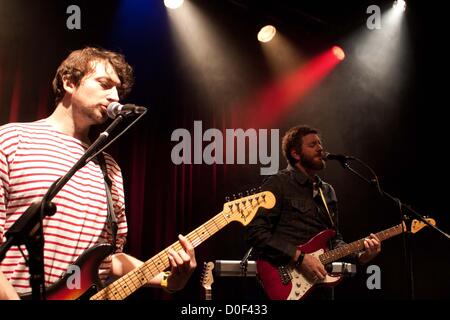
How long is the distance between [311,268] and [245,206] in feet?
3.39

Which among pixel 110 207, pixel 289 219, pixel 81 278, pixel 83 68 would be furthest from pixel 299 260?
pixel 83 68

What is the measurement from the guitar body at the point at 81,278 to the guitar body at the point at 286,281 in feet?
5.62

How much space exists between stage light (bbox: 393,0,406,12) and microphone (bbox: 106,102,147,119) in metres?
4.08

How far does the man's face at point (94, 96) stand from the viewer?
7.95ft

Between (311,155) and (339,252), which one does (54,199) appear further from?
(311,155)

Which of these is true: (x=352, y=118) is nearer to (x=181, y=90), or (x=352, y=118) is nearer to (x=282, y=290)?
(x=181, y=90)

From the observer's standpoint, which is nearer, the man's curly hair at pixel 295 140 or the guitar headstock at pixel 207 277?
the guitar headstock at pixel 207 277

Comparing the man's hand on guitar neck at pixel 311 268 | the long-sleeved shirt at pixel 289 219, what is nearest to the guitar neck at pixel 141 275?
the long-sleeved shirt at pixel 289 219

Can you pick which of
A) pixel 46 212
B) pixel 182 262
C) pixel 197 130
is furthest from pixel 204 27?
pixel 46 212

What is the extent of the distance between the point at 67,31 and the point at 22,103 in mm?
818

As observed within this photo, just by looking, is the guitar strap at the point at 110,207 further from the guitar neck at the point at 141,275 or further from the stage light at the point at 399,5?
the stage light at the point at 399,5

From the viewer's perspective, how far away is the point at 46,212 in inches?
63.3

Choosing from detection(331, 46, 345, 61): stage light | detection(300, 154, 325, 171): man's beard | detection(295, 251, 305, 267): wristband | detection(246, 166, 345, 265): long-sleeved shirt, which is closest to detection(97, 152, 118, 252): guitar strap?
detection(246, 166, 345, 265): long-sleeved shirt

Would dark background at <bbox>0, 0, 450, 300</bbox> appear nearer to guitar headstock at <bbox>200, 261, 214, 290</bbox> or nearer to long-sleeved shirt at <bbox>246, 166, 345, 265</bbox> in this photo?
long-sleeved shirt at <bbox>246, 166, 345, 265</bbox>
